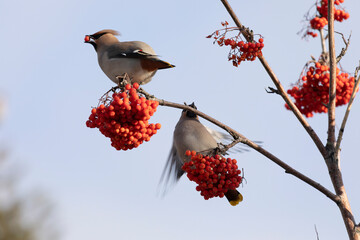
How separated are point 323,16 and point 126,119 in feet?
8.85

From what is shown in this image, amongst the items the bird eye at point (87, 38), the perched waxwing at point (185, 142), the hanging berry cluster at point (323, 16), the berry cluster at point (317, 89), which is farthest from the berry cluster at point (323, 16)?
the bird eye at point (87, 38)

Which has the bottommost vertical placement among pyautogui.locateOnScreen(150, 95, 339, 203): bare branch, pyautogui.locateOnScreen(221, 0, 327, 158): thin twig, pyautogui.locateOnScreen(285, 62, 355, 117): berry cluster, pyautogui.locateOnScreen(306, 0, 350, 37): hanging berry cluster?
pyautogui.locateOnScreen(150, 95, 339, 203): bare branch

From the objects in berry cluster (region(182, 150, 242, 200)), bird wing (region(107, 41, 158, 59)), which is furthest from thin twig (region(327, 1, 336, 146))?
bird wing (region(107, 41, 158, 59))

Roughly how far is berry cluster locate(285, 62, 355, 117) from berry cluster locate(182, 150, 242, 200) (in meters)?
1.36

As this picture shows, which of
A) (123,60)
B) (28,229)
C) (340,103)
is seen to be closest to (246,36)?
(123,60)

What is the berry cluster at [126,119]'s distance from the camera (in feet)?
9.06

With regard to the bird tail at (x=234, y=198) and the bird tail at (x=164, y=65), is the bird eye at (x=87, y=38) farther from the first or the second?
the bird tail at (x=234, y=198)

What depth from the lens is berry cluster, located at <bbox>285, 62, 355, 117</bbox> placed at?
167 inches

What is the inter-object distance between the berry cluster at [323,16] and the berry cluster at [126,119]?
2.45 meters

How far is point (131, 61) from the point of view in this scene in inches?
150

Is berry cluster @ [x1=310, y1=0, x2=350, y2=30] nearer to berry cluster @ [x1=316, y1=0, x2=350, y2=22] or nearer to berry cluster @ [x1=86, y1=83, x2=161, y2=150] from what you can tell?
berry cluster @ [x1=316, y1=0, x2=350, y2=22]

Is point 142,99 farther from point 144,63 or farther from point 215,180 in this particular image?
point 144,63

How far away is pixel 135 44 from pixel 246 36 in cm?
102

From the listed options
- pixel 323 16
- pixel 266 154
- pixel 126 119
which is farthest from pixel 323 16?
pixel 126 119
